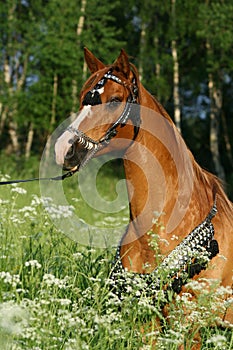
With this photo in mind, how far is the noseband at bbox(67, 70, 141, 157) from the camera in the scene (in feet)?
11.4

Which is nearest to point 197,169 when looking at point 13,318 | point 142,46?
point 13,318

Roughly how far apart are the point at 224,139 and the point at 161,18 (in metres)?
6.28

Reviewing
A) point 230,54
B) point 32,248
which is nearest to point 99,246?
point 32,248

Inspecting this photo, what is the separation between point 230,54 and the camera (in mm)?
23375

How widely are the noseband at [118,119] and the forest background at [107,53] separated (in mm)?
16857

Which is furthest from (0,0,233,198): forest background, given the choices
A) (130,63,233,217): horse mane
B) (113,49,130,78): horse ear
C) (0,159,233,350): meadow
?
(113,49,130,78): horse ear

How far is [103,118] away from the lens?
11.6ft

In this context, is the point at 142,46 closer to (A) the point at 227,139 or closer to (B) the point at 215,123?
(B) the point at 215,123

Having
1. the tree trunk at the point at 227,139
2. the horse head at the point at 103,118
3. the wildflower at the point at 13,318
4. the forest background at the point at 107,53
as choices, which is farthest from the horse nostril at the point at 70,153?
the tree trunk at the point at 227,139

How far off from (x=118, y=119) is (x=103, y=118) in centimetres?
9

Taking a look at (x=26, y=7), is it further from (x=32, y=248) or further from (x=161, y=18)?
(x=32, y=248)

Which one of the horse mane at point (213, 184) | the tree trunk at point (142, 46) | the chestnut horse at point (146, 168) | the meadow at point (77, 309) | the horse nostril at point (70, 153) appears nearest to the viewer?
the meadow at point (77, 309)

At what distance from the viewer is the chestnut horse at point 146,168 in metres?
3.52

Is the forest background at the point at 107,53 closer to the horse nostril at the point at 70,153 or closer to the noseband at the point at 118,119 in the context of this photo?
the noseband at the point at 118,119
